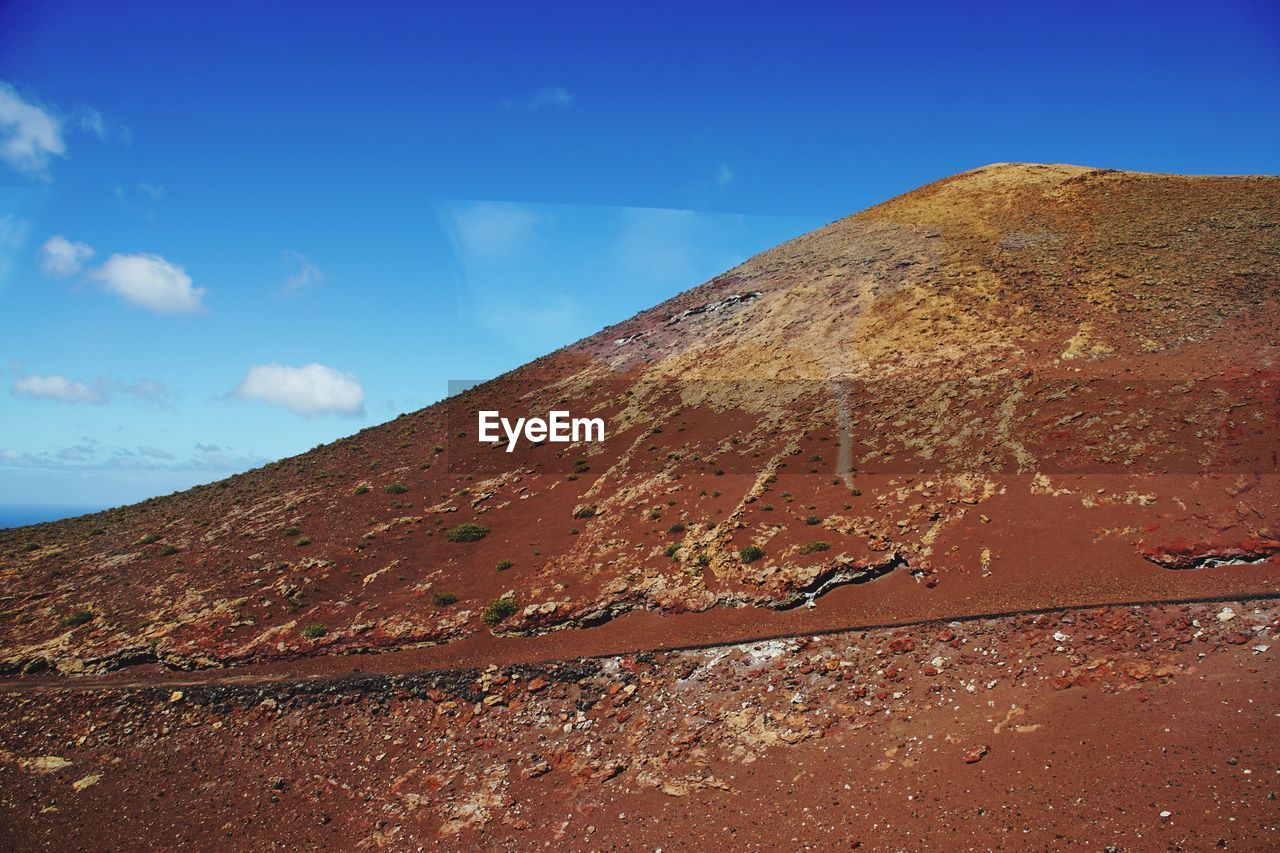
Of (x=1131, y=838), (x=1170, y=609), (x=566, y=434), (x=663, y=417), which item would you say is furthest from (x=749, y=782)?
(x=566, y=434)

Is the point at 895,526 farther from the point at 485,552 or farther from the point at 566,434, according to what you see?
the point at 566,434

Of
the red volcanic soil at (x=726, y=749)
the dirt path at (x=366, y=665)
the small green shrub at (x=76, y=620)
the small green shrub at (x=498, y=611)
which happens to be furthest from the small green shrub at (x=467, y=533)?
the small green shrub at (x=76, y=620)

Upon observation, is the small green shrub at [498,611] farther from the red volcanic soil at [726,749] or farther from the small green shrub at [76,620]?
the small green shrub at [76,620]

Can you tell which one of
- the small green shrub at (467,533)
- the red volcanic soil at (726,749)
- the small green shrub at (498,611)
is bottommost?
the red volcanic soil at (726,749)

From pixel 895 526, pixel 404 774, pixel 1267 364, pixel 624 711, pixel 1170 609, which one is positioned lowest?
pixel 404 774

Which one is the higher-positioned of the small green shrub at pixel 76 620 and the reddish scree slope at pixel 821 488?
the reddish scree slope at pixel 821 488

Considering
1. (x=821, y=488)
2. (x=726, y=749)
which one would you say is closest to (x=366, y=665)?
(x=726, y=749)

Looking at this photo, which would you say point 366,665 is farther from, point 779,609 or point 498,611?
point 779,609
